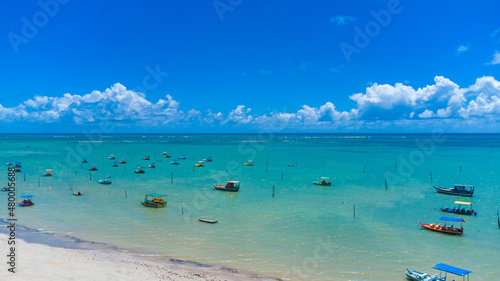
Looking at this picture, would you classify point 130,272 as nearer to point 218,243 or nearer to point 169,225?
point 218,243

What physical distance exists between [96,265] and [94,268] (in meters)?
0.70

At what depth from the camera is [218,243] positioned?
30047 mm

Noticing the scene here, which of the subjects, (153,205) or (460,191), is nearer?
(153,205)

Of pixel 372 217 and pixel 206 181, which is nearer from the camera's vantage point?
pixel 372 217

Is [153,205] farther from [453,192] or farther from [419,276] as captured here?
[453,192]

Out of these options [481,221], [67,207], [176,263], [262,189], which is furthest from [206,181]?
[481,221]

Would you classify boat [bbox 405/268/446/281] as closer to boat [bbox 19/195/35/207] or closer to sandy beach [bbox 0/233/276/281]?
sandy beach [bbox 0/233/276/281]

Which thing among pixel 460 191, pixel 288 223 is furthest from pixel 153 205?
pixel 460 191

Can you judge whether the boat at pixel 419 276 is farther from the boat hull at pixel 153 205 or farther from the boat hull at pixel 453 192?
the boat hull at pixel 453 192

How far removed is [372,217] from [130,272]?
27.5 metres

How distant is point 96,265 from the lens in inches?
918

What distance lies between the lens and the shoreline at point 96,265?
2123cm

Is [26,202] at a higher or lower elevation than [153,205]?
higher

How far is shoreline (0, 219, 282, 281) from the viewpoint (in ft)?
69.7
